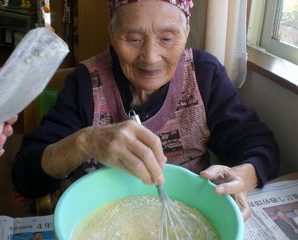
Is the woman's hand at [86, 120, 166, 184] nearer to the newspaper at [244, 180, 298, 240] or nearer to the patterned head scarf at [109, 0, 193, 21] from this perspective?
the newspaper at [244, 180, 298, 240]

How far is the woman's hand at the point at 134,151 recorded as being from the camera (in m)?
0.69

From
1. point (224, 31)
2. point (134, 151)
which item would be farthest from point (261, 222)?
point (224, 31)

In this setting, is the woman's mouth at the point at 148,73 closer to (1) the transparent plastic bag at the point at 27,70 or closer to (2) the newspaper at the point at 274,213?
(2) the newspaper at the point at 274,213

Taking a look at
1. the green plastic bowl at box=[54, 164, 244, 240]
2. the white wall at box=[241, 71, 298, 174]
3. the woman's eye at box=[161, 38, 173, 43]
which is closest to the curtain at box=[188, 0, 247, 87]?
the white wall at box=[241, 71, 298, 174]

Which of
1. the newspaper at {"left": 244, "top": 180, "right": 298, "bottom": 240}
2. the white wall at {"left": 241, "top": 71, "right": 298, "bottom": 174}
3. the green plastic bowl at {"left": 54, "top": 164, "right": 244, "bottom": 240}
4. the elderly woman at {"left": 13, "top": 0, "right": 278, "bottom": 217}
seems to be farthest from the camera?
the white wall at {"left": 241, "top": 71, "right": 298, "bottom": 174}

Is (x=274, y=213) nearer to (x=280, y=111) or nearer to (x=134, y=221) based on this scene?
(x=134, y=221)

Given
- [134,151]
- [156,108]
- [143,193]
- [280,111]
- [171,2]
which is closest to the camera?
Result: [134,151]

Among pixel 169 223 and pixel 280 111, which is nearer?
pixel 169 223

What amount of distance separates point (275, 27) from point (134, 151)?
0.97m

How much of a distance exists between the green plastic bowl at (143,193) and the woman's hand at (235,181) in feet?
0.06

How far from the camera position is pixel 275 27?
1.43 metres

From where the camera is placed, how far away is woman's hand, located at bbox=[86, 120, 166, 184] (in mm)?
685

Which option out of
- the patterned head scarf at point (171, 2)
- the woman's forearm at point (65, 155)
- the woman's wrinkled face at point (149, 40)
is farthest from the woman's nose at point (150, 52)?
the woman's forearm at point (65, 155)

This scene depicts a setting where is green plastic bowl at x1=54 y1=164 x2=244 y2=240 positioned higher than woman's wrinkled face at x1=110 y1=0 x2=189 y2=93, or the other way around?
woman's wrinkled face at x1=110 y1=0 x2=189 y2=93
